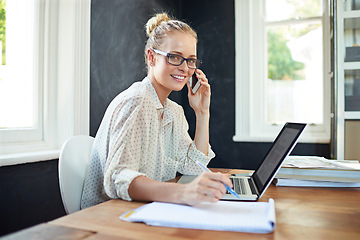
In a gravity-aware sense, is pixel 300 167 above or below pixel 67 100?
below

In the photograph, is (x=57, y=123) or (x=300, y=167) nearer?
(x=300, y=167)

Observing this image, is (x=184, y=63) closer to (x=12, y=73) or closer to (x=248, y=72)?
(x=12, y=73)

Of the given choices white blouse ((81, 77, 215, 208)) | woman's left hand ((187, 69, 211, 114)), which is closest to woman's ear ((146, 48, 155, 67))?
white blouse ((81, 77, 215, 208))

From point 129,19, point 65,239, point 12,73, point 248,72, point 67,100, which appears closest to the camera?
point 65,239

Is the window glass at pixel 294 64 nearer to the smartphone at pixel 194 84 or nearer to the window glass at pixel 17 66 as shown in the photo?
the smartphone at pixel 194 84

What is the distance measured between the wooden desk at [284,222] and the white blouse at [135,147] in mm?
120

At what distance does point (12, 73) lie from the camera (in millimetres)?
1779

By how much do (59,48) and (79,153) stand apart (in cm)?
89

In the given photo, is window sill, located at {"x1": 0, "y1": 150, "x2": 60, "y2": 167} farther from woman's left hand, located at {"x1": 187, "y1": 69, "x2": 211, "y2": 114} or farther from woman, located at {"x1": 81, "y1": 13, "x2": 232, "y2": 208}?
woman's left hand, located at {"x1": 187, "y1": 69, "x2": 211, "y2": 114}

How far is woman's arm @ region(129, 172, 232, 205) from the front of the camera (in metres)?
0.87

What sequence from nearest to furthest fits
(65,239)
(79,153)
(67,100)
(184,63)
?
(65,239) → (79,153) → (184,63) → (67,100)

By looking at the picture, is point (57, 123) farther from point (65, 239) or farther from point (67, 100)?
Answer: point (65, 239)

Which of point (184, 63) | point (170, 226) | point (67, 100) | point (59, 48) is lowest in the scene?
point (170, 226)

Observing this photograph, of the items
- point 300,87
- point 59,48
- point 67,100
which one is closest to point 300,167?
point 67,100
